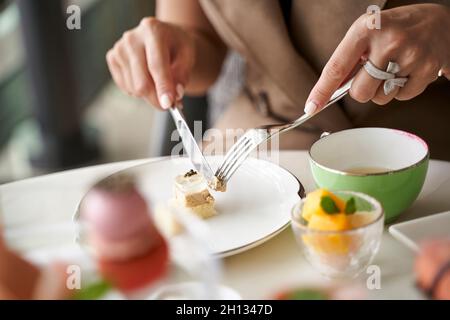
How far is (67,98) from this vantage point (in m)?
0.89

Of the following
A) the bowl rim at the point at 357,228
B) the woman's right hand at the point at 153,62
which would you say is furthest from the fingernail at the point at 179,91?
the bowl rim at the point at 357,228

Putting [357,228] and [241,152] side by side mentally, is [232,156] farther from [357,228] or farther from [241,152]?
[357,228]

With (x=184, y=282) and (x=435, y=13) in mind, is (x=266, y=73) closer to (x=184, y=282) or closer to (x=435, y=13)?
(x=435, y=13)

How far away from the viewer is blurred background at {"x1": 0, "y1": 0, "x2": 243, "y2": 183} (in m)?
0.67

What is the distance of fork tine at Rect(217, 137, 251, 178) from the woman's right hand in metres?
0.09

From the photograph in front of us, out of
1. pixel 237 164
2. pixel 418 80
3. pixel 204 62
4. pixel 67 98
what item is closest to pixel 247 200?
pixel 237 164

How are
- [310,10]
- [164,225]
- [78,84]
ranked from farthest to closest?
[78,84] < [310,10] < [164,225]

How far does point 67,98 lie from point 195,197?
22.0 inches

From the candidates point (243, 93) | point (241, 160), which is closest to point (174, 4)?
point (243, 93)

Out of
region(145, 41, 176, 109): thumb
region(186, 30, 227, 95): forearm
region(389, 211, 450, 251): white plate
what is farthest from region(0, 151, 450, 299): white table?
region(186, 30, 227, 95): forearm

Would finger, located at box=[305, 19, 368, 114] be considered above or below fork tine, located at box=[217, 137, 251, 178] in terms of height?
above

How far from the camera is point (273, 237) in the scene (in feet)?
1.20

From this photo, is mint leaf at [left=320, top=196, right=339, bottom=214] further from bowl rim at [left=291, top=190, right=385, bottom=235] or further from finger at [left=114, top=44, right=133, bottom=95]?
finger at [left=114, top=44, right=133, bottom=95]
